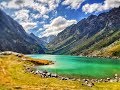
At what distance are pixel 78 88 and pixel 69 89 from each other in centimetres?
305

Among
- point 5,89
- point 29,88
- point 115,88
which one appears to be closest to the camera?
point 5,89

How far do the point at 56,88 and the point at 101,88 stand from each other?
443 inches

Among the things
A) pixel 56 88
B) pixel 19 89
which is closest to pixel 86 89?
pixel 56 88

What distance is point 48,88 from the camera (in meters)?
53.5

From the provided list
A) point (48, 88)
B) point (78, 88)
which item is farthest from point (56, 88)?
point (78, 88)

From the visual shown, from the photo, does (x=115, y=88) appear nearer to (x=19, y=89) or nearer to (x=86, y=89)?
(x=86, y=89)

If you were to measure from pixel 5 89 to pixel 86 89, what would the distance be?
1798 centimetres

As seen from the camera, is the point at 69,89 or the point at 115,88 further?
the point at 115,88

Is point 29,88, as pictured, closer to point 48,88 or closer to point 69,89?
point 48,88

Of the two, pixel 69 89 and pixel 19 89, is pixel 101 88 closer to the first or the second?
pixel 69 89

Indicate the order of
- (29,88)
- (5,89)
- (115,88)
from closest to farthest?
(5,89) → (29,88) → (115,88)

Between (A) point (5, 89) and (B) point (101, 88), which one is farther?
(B) point (101, 88)

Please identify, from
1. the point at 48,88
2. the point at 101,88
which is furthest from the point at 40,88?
the point at 101,88

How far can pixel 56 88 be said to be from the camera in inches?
2124
